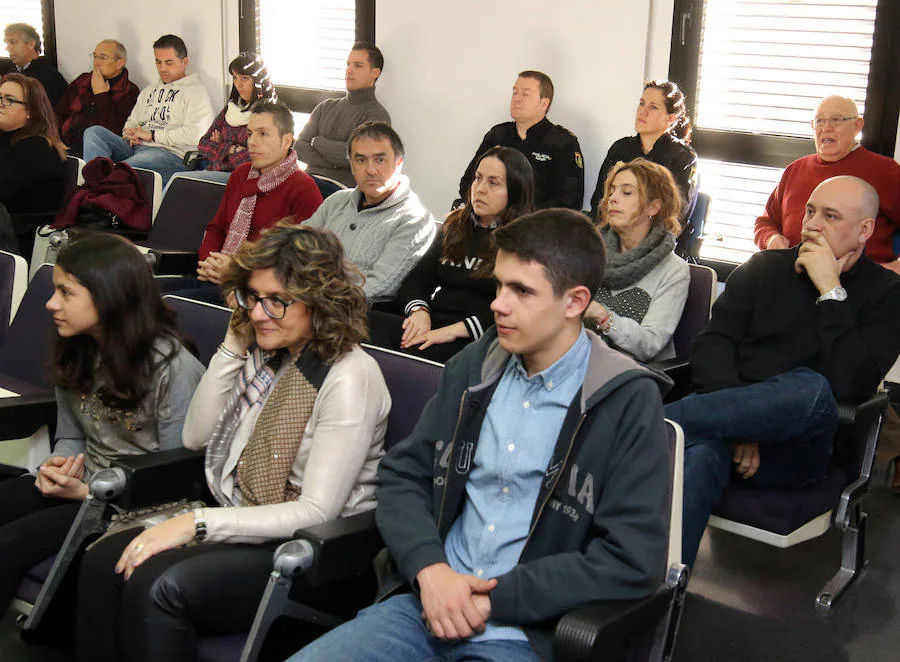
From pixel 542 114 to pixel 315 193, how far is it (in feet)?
4.68

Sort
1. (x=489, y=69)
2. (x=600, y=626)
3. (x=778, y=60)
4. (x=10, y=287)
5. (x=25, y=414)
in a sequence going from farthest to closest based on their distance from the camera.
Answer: (x=489, y=69), (x=778, y=60), (x=10, y=287), (x=25, y=414), (x=600, y=626)

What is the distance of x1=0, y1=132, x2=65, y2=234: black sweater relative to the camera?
15.4 feet

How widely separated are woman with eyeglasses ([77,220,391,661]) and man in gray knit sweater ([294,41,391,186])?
3639mm

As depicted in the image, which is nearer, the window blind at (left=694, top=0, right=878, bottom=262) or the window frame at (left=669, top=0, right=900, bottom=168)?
the window frame at (left=669, top=0, right=900, bottom=168)

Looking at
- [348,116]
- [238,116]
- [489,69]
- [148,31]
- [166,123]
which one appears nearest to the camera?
[489,69]

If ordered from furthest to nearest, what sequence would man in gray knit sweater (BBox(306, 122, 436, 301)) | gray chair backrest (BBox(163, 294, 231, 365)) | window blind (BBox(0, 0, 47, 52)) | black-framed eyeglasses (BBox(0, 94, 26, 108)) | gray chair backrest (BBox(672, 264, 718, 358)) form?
window blind (BBox(0, 0, 47, 52))
black-framed eyeglasses (BBox(0, 94, 26, 108))
man in gray knit sweater (BBox(306, 122, 436, 301))
gray chair backrest (BBox(672, 264, 718, 358))
gray chair backrest (BBox(163, 294, 231, 365))

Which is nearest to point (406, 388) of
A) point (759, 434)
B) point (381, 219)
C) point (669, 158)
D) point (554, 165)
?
point (759, 434)

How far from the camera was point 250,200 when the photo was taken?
4004mm

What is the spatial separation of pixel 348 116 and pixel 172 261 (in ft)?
6.79

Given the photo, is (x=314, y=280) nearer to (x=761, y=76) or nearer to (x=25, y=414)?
(x=25, y=414)

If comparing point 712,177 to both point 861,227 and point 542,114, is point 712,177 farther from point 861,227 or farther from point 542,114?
point 861,227

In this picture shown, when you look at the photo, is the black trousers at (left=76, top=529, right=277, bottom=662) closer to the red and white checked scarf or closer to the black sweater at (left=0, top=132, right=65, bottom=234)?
the red and white checked scarf

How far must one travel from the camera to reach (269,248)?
78.3 inches

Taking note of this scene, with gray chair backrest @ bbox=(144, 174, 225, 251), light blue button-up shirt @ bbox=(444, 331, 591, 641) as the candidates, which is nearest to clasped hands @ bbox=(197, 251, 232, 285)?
gray chair backrest @ bbox=(144, 174, 225, 251)
